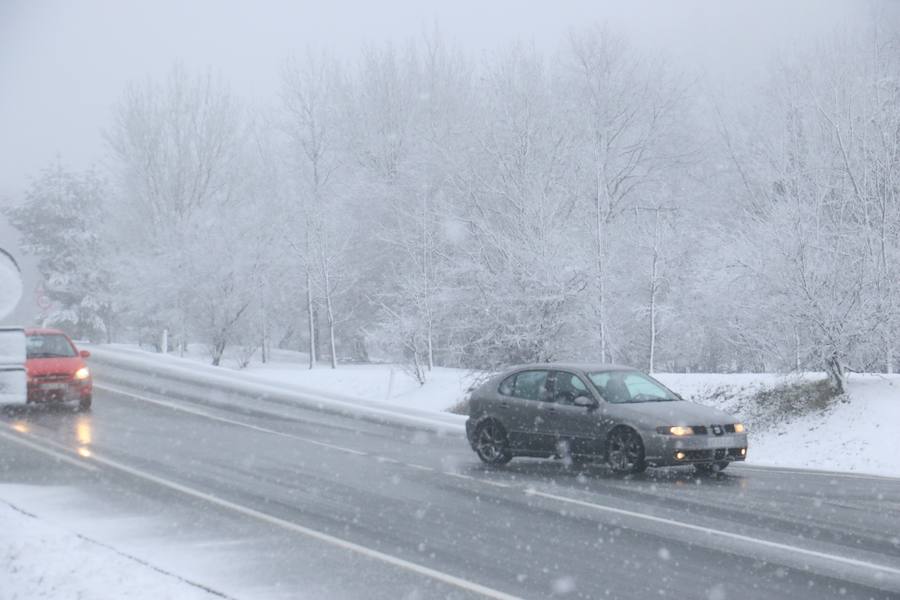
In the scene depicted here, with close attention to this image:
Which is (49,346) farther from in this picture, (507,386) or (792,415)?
(792,415)

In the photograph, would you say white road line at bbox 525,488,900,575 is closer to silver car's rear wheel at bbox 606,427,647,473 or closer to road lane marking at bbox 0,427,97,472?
silver car's rear wheel at bbox 606,427,647,473

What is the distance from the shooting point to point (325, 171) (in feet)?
158

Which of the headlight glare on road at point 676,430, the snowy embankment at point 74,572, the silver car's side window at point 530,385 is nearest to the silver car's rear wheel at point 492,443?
the silver car's side window at point 530,385

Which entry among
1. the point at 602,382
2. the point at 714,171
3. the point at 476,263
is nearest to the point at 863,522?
the point at 602,382

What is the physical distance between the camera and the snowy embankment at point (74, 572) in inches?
280

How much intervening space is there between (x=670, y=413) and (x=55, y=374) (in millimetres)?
13274

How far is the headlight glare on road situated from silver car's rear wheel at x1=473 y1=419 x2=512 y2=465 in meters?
2.75

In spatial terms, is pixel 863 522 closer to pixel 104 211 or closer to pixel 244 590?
pixel 244 590

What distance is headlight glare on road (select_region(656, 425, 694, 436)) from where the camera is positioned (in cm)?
1312

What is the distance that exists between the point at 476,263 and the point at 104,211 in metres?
44.5

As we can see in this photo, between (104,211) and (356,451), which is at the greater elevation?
(104,211)

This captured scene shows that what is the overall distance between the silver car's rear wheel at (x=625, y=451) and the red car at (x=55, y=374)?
40.2 feet

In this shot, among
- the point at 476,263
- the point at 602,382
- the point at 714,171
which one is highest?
the point at 714,171

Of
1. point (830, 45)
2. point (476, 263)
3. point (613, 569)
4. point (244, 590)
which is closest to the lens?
point (244, 590)
